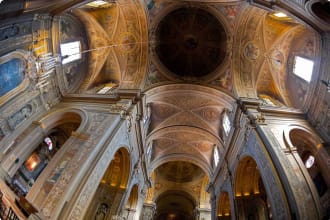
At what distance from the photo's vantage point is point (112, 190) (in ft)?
41.5

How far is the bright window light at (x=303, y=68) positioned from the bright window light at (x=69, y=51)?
12473 mm

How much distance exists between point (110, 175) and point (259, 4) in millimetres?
12077

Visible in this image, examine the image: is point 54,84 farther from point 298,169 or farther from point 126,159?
point 298,169

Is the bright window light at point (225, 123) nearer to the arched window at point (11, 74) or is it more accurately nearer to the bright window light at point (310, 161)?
the bright window light at point (310, 161)

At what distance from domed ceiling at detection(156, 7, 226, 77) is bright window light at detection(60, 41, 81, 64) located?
551cm

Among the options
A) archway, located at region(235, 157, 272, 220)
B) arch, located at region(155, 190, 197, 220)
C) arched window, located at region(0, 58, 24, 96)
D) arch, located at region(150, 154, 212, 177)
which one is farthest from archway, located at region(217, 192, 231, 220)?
arched window, located at region(0, 58, 24, 96)

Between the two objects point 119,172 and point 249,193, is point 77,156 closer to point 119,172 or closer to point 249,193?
point 119,172

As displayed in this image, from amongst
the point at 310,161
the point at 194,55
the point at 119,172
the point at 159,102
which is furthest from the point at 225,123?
the point at 119,172

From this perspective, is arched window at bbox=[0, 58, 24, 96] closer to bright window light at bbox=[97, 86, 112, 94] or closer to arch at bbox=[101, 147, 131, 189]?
bright window light at bbox=[97, 86, 112, 94]

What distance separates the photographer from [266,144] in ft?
31.5

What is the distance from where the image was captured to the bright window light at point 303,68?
38.0 ft

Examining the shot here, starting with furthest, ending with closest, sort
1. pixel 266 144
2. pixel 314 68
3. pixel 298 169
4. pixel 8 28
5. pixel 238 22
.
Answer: pixel 238 22
pixel 314 68
pixel 266 144
pixel 298 169
pixel 8 28

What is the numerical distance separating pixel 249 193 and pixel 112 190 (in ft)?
25.9

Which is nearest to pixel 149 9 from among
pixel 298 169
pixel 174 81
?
pixel 174 81
